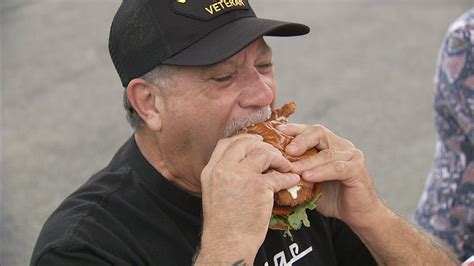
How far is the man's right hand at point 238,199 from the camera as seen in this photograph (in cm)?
212

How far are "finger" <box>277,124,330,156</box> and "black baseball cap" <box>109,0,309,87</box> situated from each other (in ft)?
1.09

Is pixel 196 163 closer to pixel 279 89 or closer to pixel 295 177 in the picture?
pixel 295 177

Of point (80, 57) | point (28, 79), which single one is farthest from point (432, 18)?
point (28, 79)

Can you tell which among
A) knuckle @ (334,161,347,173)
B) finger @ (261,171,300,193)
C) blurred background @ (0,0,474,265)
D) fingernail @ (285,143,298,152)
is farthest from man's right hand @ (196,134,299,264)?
blurred background @ (0,0,474,265)

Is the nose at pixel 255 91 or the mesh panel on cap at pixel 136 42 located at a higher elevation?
the mesh panel on cap at pixel 136 42

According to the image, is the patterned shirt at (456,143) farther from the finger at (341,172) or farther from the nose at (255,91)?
the nose at (255,91)

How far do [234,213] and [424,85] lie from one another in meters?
6.33

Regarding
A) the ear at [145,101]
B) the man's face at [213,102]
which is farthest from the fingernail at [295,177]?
the ear at [145,101]

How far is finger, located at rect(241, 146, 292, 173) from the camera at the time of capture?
2.17m

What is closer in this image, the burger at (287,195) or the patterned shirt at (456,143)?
the burger at (287,195)

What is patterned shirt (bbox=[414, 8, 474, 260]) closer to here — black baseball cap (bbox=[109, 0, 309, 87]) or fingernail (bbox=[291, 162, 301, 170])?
black baseball cap (bbox=[109, 0, 309, 87])

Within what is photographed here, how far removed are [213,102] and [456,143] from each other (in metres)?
1.66

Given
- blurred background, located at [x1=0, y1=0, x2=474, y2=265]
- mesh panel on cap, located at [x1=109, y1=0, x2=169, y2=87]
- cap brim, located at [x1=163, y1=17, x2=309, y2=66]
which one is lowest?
blurred background, located at [x1=0, y1=0, x2=474, y2=265]

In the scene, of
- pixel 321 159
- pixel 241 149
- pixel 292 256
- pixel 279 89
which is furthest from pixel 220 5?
pixel 279 89
